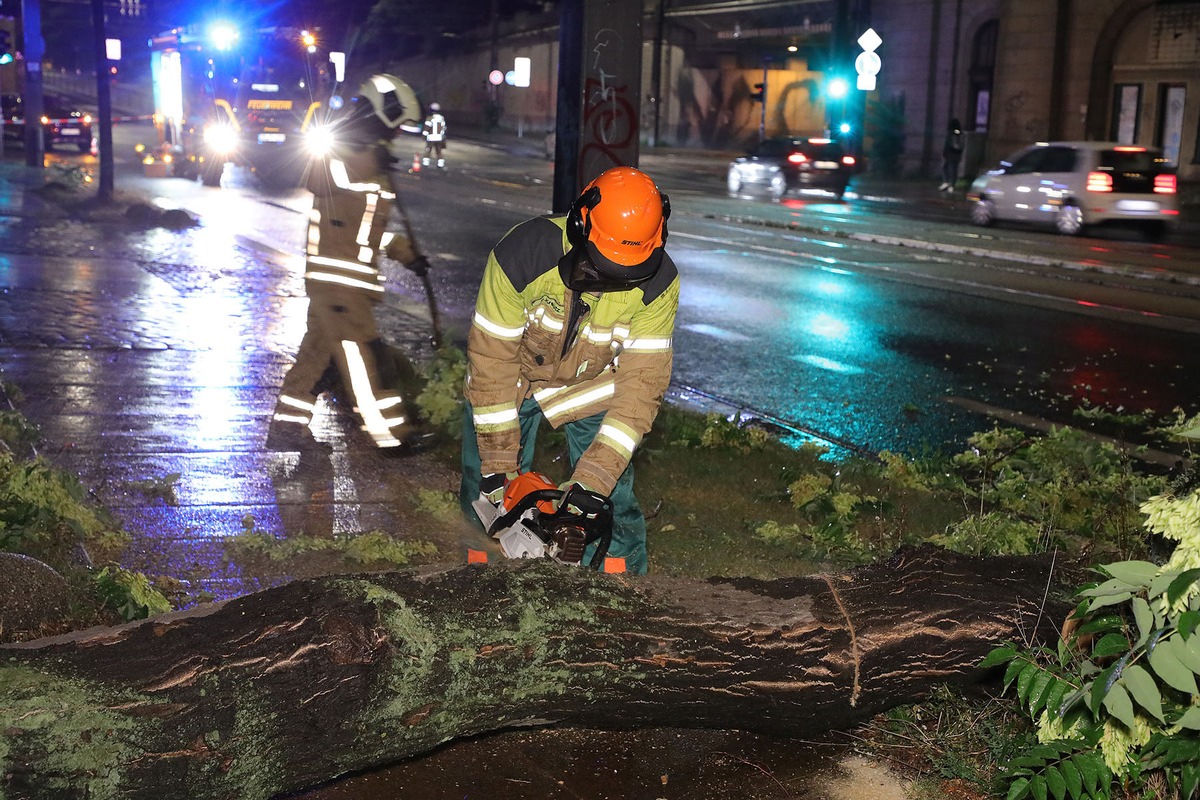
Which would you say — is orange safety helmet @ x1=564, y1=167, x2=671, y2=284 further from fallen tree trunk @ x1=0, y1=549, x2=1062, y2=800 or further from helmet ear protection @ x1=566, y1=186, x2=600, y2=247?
fallen tree trunk @ x1=0, y1=549, x2=1062, y2=800

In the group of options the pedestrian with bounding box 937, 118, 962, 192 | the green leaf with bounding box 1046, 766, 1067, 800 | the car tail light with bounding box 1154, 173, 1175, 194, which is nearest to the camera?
the green leaf with bounding box 1046, 766, 1067, 800

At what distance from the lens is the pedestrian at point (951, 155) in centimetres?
2945

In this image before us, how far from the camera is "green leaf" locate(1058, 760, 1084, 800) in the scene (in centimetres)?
264

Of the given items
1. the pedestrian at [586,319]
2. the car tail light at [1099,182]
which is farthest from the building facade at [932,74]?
the pedestrian at [586,319]

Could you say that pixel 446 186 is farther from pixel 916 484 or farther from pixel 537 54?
pixel 537 54

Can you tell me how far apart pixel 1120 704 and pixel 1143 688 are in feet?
0.20

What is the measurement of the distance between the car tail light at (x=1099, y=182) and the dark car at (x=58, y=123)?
24.7 meters

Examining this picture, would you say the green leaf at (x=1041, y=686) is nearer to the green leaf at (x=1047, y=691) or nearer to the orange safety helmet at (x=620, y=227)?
the green leaf at (x=1047, y=691)

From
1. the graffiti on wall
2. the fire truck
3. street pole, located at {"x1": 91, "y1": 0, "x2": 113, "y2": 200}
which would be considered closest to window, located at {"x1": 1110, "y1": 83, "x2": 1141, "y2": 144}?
the fire truck

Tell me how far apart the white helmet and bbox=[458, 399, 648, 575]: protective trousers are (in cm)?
283

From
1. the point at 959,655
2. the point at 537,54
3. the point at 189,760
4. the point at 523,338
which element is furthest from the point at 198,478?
the point at 537,54

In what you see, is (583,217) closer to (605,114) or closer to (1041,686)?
(1041,686)

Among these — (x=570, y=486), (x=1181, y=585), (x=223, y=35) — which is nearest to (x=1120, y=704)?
(x=1181, y=585)

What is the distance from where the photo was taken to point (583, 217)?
364cm
